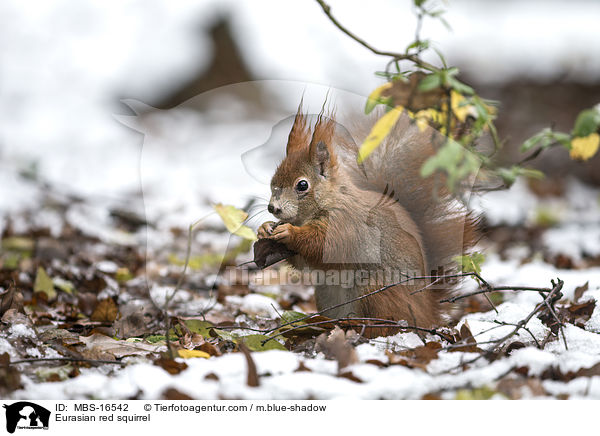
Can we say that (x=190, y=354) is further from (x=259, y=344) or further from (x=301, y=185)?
(x=301, y=185)

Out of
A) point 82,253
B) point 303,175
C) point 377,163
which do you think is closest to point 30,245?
point 82,253

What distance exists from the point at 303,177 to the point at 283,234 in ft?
0.78

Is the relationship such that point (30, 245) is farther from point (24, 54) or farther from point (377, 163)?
point (24, 54)

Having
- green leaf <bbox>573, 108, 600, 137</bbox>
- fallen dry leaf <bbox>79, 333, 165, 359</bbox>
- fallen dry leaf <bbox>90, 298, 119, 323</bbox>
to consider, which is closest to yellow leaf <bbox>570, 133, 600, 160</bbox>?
green leaf <bbox>573, 108, 600, 137</bbox>

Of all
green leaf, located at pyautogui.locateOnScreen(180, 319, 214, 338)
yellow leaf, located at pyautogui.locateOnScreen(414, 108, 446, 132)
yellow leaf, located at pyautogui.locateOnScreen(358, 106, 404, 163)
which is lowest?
green leaf, located at pyautogui.locateOnScreen(180, 319, 214, 338)

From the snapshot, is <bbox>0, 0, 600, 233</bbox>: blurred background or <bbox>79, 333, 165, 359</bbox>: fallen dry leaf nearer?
<bbox>79, 333, 165, 359</bbox>: fallen dry leaf

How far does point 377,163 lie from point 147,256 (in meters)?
2.10

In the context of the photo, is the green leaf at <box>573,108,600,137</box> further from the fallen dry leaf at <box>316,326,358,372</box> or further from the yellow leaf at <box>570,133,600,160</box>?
the fallen dry leaf at <box>316,326,358,372</box>

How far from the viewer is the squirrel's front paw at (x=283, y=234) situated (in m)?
2.00

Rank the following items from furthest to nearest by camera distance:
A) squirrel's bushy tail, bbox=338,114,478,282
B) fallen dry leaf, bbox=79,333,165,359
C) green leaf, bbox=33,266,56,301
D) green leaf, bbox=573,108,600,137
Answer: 1. green leaf, bbox=33,266,56,301
2. squirrel's bushy tail, bbox=338,114,478,282
3. fallen dry leaf, bbox=79,333,165,359
4. green leaf, bbox=573,108,600,137
